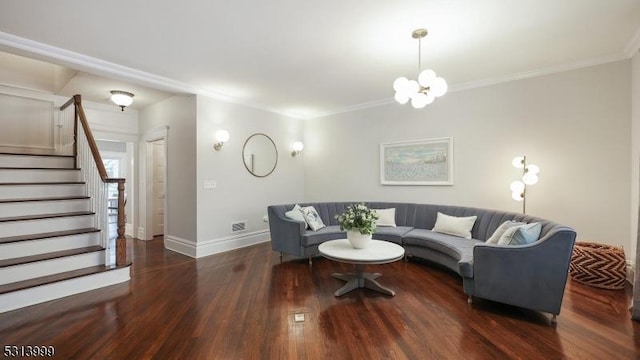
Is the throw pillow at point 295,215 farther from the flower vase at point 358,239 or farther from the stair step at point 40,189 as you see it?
the stair step at point 40,189

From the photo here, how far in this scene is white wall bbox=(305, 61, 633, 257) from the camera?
3.39 m

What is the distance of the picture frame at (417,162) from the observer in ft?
15.1

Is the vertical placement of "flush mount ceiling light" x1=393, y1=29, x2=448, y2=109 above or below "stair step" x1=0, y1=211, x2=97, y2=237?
above

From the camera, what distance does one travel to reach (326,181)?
6.08 m

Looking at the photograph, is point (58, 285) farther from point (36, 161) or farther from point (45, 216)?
point (36, 161)

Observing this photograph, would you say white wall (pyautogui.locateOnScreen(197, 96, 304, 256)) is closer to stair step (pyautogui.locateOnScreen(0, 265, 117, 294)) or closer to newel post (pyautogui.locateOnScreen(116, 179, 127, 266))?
newel post (pyautogui.locateOnScreen(116, 179, 127, 266))

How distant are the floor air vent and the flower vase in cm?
256

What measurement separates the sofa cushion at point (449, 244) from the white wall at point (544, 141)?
37.6 inches

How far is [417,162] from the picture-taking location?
4.87 metres

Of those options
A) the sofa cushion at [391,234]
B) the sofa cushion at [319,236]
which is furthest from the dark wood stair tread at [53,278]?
the sofa cushion at [391,234]

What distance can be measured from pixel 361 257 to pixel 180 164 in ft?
11.5

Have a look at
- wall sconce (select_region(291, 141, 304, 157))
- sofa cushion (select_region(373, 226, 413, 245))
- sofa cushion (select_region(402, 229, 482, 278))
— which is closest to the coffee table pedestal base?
sofa cushion (select_region(402, 229, 482, 278))

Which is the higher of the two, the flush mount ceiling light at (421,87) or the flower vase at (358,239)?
the flush mount ceiling light at (421,87)

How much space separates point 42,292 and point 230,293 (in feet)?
6.05
